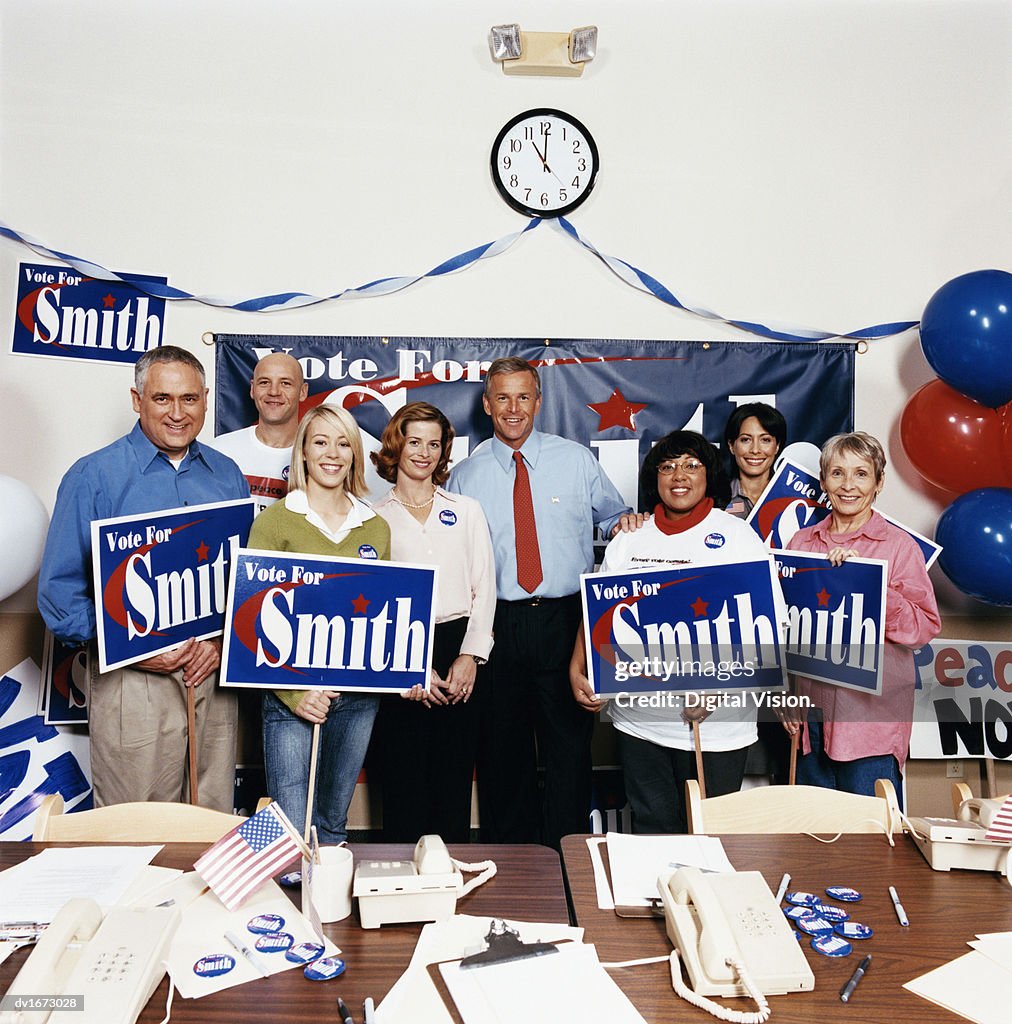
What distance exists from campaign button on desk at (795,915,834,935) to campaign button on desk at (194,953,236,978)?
83cm

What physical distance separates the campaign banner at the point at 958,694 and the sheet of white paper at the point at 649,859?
85.5 inches

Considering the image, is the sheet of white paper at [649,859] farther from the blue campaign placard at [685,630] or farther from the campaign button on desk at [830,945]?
the blue campaign placard at [685,630]

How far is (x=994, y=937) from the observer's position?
1.33 metres

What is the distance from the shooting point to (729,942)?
3.93 ft

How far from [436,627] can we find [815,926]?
1738mm

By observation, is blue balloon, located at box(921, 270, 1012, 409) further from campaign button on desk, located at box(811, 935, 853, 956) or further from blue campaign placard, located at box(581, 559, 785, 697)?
campaign button on desk, located at box(811, 935, 853, 956)

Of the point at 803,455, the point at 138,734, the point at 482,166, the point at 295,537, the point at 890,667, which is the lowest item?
the point at 138,734

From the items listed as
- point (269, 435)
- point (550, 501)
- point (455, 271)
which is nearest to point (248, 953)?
point (550, 501)

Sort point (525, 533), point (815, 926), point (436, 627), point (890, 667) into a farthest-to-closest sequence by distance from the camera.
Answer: point (525, 533) < point (436, 627) < point (890, 667) < point (815, 926)

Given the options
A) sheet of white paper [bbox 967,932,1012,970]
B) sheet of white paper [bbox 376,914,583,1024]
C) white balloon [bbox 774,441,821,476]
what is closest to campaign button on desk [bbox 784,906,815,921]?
sheet of white paper [bbox 967,932,1012,970]

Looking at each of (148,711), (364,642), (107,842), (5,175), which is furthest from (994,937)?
(5,175)

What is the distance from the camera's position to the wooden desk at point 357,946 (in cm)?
115

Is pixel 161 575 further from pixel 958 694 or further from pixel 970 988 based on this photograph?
pixel 958 694

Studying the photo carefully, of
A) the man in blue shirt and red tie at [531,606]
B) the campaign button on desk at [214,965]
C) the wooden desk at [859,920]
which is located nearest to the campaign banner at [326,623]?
the man in blue shirt and red tie at [531,606]
